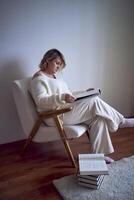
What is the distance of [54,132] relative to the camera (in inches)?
90.8

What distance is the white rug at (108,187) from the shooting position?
189cm

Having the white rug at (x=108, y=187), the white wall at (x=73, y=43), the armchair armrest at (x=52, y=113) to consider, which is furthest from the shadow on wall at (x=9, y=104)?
the white rug at (x=108, y=187)

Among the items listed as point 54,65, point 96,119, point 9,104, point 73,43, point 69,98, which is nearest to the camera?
point 69,98

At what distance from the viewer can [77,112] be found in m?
2.32

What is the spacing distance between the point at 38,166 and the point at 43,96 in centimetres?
→ 60

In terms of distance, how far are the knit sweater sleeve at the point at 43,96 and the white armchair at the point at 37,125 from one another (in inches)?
2.9

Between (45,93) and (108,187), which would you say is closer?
(108,187)

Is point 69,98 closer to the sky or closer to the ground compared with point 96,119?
closer to the sky

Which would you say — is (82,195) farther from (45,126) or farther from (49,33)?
(49,33)

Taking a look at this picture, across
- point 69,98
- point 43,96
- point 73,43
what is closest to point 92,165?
point 69,98

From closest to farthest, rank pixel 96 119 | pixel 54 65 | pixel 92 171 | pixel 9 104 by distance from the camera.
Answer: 1. pixel 92 171
2. pixel 96 119
3. pixel 54 65
4. pixel 9 104

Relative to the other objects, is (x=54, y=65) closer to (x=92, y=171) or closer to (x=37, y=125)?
(x=37, y=125)

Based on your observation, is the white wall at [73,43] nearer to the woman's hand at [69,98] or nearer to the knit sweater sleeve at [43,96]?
the knit sweater sleeve at [43,96]

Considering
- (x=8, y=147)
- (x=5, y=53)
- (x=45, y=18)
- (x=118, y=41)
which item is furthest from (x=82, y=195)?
(x=118, y=41)
